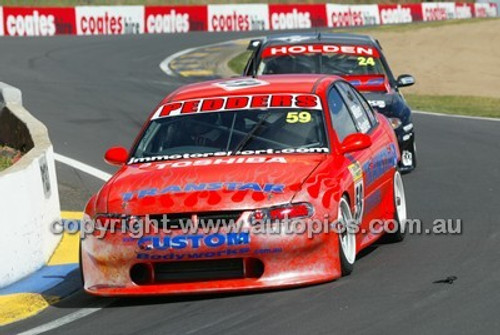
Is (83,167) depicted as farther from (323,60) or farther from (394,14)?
(394,14)

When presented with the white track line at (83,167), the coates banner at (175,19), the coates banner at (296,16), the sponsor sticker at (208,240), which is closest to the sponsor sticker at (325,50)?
the white track line at (83,167)

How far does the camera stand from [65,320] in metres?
8.14

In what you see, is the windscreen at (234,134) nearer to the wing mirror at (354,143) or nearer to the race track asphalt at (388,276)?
the wing mirror at (354,143)

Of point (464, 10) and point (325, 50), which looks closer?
point (325, 50)

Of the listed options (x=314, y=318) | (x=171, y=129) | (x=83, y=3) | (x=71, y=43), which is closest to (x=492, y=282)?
(x=314, y=318)

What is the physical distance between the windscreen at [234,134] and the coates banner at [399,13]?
156ft

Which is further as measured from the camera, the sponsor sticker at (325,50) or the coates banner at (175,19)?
the coates banner at (175,19)

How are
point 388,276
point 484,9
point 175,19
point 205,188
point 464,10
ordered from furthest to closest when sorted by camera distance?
1. point 484,9
2. point 464,10
3. point 175,19
4. point 388,276
5. point 205,188

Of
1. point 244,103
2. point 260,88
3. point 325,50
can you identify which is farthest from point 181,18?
point 244,103

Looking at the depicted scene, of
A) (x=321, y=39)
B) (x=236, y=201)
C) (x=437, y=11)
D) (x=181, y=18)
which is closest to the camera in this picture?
(x=236, y=201)

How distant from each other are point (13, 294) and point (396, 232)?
302cm

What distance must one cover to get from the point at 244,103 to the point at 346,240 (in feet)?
5.13

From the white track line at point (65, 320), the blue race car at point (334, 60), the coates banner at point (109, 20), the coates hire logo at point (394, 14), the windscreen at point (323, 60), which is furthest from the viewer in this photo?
the coates hire logo at point (394, 14)

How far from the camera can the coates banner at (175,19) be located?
1825 inches
